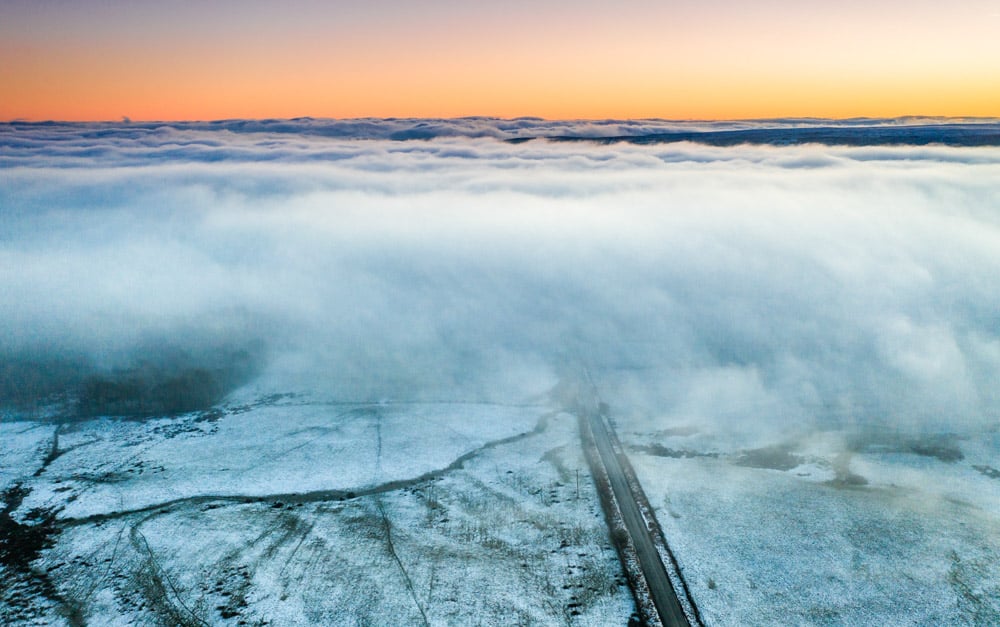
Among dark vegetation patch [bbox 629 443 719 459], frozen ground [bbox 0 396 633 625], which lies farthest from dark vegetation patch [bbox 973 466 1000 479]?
frozen ground [bbox 0 396 633 625]

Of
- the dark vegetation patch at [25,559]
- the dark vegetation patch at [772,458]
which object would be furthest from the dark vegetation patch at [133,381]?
the dark vegetation patch at [772,458]

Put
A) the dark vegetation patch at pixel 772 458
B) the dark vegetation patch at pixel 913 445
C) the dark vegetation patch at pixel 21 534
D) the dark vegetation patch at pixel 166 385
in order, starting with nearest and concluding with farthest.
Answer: the dark vegetation patch at pixel 21 534
the dark vegetation patch at pixel 772 458
the dark vegetation patch at pixel 913 445
the dark vegetation patch at pixel 166 385

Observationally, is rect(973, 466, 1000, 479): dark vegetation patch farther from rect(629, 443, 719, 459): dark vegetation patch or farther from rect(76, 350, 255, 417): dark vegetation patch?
rect(76, 350, 255, 417): dark vegetation patch

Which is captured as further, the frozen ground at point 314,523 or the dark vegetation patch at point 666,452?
the dark vegetation patch at point 666,452

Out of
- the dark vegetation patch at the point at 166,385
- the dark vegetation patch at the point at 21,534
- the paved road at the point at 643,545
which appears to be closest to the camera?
the paved road at the point at 643,545

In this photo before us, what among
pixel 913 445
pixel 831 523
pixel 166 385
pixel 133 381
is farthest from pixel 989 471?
pixel 133 381

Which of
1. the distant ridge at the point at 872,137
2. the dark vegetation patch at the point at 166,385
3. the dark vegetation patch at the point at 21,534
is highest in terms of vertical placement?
the distant ridge at the point at 872,137

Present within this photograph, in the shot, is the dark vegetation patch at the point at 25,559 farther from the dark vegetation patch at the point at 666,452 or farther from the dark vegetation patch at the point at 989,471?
the dark vegetation patch at the point at 989,471
